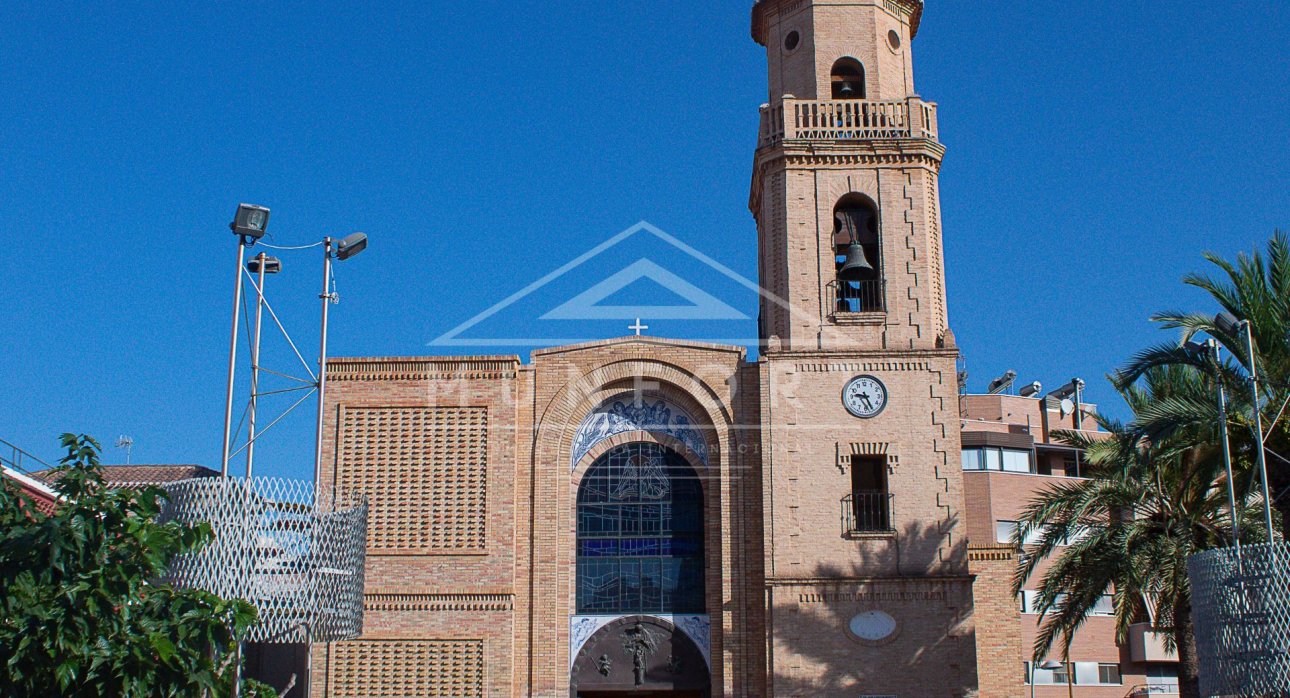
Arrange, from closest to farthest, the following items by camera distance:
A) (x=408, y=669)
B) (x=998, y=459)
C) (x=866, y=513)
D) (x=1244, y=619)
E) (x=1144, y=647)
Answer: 1. (x=1244, y=619)
2. (x=408, y=669)
3. (x=866, y=513)
4. (x=1144, y=647)
5. (x=998, y=459)

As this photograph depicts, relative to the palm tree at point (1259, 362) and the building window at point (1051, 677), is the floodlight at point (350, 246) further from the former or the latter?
the building window at point (1051, 677)

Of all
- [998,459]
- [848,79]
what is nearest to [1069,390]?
[998,459]

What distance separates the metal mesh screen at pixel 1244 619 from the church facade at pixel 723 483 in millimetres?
8698

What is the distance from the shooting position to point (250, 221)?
2083 centimetres

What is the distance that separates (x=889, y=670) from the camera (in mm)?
25656

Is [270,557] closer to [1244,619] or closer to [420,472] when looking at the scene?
[420,472]

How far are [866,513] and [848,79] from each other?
914cm

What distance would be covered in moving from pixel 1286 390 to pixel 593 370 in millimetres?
12955

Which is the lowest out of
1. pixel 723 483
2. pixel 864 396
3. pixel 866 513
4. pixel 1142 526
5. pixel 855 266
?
pixel 1142 526

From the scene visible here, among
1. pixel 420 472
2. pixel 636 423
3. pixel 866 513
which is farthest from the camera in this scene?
pixel 636 423

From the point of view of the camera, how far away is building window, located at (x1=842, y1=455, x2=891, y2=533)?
26.6 metres

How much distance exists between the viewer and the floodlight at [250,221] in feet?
68.1

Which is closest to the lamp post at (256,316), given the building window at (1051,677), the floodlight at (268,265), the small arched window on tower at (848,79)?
the floodlight at (268,265)

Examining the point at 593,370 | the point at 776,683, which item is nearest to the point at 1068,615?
the point at 776,683
